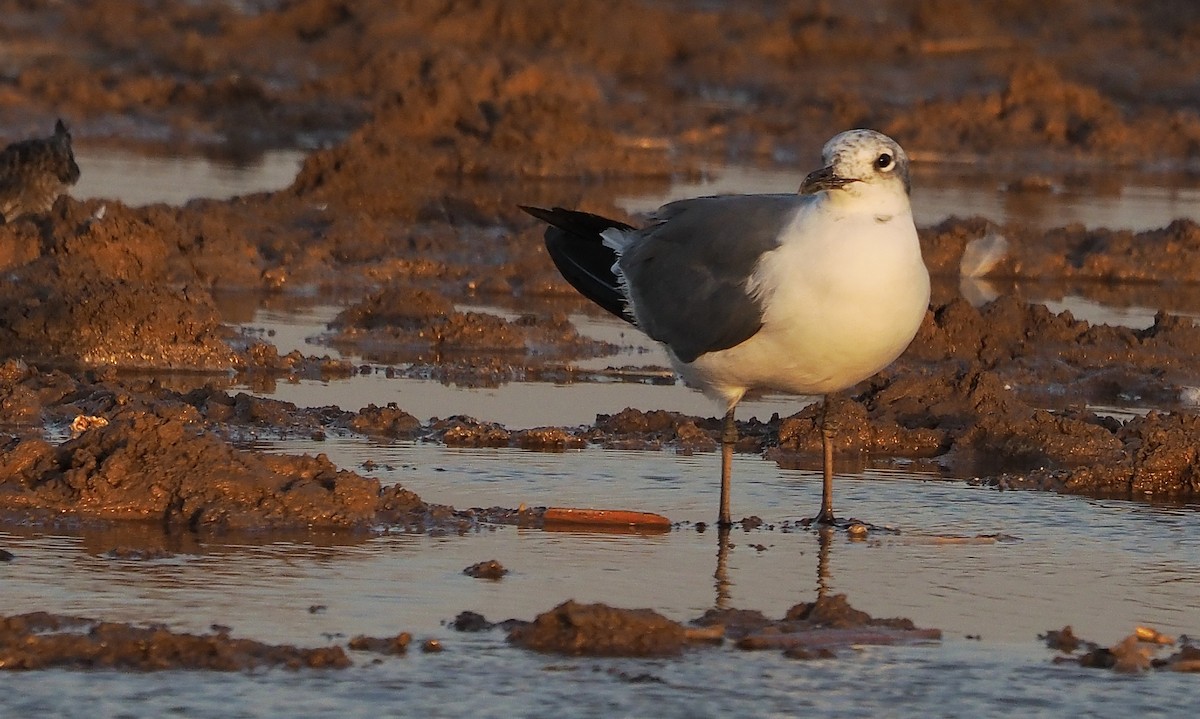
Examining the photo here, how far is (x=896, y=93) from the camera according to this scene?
2317cm

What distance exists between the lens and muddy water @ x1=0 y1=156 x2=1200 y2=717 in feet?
15.7

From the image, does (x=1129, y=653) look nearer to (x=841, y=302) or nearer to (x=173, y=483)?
(x=841, y=302)

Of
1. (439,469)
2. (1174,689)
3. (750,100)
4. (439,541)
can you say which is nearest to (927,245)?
(439,469)

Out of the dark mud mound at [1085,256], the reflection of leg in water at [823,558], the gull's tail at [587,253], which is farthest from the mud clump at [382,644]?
the dark mud mound at [1085,256]

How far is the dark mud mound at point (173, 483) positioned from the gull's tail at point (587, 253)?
1.42 meters

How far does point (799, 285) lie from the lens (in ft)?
20.9

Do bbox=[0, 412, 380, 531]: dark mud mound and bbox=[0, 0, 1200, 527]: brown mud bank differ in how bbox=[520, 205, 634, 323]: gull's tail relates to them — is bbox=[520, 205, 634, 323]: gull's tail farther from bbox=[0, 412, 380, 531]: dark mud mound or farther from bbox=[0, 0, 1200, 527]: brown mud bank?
bbox=[0, 412, 380, 531]: dark mud mound

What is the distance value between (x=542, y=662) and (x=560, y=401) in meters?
3.79

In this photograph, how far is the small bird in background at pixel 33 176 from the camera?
12117 mm

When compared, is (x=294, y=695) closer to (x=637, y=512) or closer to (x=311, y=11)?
(x=637, y=512)

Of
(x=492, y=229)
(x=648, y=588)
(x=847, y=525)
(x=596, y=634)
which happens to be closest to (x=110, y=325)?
(x=847, y=525)

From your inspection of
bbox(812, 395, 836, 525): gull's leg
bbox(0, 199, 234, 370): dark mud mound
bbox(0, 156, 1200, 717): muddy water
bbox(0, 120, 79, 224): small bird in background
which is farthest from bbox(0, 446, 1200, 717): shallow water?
bbox(0, 120, 79, 224): small bird in background

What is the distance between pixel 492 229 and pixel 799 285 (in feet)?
22.4

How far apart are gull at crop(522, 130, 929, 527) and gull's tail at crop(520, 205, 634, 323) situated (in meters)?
0.35
